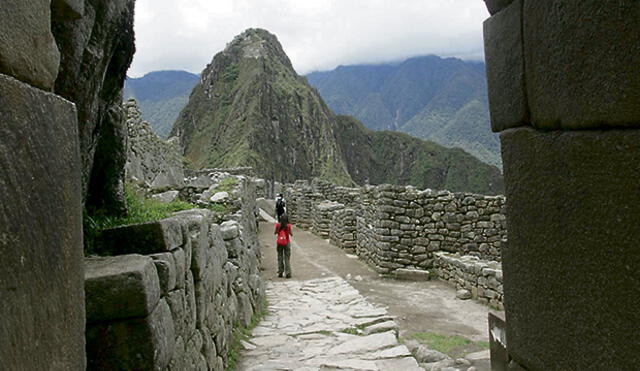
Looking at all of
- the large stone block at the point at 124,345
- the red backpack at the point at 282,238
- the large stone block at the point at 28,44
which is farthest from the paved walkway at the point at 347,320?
the large stone block at the point at 28,44

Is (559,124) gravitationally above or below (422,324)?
above

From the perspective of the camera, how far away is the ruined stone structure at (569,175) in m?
2.00

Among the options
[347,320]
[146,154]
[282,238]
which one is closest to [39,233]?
[347,320]

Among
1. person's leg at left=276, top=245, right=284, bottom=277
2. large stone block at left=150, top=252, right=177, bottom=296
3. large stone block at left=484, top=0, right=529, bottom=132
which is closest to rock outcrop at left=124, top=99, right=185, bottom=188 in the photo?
person's leg at left=276, top=245, right=284, bottom=277

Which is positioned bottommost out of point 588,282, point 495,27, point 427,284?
point 427,284

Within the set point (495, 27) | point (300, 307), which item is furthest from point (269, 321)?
point (495, 27)

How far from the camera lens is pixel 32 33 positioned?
1.98m

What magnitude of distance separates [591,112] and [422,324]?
25.5ft

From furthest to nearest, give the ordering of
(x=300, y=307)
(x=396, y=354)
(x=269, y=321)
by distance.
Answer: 1. (x=300, y=307)
2. (x=269, y=321)
3. (x=396, y=354)

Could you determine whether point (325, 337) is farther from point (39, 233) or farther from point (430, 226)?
point (430, 226)

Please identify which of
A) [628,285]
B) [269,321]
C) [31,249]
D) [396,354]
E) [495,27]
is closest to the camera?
[31,249]

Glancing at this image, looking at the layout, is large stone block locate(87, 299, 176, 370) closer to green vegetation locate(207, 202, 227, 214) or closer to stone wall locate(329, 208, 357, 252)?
green vegetation locate(207, 202, 227, 214)

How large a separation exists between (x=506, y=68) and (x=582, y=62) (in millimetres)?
644

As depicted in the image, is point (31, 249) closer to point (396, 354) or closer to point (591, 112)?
point (591, 112)
